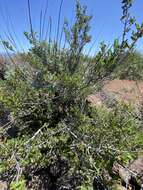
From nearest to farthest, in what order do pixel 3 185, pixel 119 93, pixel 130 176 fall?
pixel 3 185 → pixel 130 176 → pixel 119 93

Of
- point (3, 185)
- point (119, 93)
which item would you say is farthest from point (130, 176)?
point (119, 93)

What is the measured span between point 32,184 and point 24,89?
1.20 metres

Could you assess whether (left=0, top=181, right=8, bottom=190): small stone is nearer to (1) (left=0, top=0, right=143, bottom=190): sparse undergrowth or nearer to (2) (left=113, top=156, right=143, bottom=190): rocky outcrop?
(1) (left=0, top=0, right=143, bottom=190): sparse undergrowth

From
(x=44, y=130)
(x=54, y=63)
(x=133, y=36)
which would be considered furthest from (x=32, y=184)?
(x=133, y=36)

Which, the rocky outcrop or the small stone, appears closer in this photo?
the small stone

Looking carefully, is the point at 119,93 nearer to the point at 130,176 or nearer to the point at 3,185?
the point at 130,176

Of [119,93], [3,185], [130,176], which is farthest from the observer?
[119,93]

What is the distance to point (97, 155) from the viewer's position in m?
3.31

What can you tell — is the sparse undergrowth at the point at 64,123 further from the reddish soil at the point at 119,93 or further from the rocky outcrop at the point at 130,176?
the reddish soil at the point at 119,93

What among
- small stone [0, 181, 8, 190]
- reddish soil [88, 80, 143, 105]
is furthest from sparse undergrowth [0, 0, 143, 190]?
reddish soil [88, 80, 143, 105]

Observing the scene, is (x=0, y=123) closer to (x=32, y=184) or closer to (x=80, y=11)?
(x=32, y=184)

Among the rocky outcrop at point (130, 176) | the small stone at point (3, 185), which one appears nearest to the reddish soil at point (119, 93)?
the rocky outcrop at point (130, 176)

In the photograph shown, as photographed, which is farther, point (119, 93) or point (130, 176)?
point (119, 93)

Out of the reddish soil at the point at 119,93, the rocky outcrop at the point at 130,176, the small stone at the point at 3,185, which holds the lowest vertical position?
the small stone at the point at 3,185
